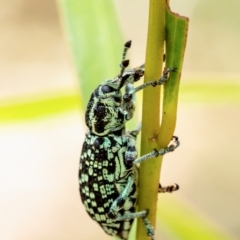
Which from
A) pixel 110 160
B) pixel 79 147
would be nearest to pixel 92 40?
pixel 110 160

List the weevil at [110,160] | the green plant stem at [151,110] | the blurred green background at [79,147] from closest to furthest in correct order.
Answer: the green plant stem at [151,110] < the weevil at [110,160] < the blurred green background at [79,147]

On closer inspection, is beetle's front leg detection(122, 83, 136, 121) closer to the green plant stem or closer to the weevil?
the weevil

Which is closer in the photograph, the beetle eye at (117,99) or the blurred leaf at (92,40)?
the blurred leaf at (92,40)

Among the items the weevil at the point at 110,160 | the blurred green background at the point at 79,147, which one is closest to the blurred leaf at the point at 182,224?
the weevil at the point at 110,160

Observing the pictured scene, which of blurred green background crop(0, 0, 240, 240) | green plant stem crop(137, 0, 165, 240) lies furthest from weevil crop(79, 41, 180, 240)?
blurred green background crop(0, 0, 240, 240)

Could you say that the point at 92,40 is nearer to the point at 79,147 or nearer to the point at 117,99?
the point at 117,99

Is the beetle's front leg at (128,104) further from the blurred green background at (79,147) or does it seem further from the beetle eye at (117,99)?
the blurred green background at (79,147)
